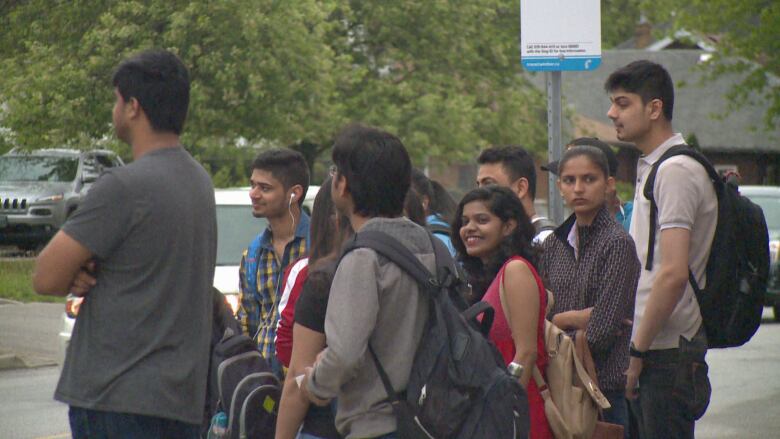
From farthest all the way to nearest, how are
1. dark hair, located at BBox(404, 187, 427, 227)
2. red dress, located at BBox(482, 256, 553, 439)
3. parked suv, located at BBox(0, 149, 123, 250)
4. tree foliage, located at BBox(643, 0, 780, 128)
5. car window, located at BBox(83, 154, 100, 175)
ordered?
car window, located at BBox(83, 154, 100, 175), parked suv, located at BBox(0, 149, 123, 250), tree foliage, located at BBox(643, 0, 780, 128), dark hair, located at BBox(404, 187, 427, 227), red dress, located at BBox(482, 256, 553, 439)

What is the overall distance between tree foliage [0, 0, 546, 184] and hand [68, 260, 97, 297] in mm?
15831

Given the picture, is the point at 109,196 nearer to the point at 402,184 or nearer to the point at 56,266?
the point at 56,266

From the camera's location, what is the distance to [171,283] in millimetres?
3863

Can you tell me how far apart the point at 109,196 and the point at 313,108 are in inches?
921

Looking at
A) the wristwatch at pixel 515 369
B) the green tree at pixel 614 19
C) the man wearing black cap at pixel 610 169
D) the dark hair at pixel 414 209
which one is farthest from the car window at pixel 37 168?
the green tree at pixel 614 19

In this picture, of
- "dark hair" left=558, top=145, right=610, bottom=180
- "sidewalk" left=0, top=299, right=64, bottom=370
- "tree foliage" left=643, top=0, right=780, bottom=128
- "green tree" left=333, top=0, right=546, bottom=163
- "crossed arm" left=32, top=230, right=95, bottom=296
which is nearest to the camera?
"crossed arm" left=32, top=230, right=95, bottom=296

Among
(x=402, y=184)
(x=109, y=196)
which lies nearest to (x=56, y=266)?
(x=109, y=196)

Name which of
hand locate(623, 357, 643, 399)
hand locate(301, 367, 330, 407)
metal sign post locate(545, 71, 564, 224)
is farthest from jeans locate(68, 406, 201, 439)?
metal sign post locate(545, 71, 564, 224)

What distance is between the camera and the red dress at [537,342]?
4.76 metres

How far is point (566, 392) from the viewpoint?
4.89 m

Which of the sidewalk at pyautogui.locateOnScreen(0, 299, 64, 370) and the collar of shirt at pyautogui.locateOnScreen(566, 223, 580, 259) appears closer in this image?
the collar of shirt at pyautogui.locateOnScreen(566, 223, 580, 259)

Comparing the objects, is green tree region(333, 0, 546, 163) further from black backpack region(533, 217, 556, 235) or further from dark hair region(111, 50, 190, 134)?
dark hair region(111, 50, 190, 134)

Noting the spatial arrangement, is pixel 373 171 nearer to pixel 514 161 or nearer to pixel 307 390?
pixel 307 390

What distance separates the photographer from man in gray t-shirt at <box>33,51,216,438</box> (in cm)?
375
